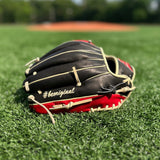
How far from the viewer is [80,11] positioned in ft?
128

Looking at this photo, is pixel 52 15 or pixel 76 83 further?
pixel 52 15

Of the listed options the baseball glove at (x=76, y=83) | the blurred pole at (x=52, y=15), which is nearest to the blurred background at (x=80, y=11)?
the blurred pole at (x=52, y=15)

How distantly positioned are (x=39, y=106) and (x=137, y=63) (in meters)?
2.11

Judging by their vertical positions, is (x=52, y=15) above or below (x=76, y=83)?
above

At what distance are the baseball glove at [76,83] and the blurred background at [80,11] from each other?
106 ft

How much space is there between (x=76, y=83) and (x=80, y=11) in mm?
40762

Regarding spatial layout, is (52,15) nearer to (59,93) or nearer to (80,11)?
(80,11)

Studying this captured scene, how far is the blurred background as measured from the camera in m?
31.9

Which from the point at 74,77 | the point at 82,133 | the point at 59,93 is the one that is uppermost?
the point at 74,77

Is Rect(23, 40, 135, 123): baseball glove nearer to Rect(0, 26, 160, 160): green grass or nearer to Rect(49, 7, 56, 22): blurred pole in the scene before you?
Rect(0, 26, 160, 160): green grass

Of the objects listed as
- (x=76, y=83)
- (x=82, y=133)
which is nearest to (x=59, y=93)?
(x=76, y=83)

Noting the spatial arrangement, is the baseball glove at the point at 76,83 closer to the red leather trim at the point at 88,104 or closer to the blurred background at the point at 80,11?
the red leather trim at the point at 88,104

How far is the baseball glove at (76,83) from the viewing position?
1260mm

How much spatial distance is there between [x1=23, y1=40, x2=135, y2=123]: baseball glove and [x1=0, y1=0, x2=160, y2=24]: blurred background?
32.3m
